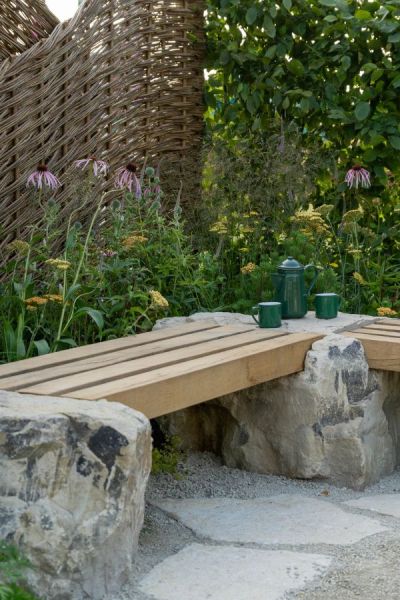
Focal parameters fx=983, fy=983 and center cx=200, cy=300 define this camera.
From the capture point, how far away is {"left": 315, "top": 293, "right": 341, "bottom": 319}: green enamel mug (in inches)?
158

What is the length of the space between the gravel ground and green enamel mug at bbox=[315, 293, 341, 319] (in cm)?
68

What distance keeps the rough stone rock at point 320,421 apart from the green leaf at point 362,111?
1823 mm

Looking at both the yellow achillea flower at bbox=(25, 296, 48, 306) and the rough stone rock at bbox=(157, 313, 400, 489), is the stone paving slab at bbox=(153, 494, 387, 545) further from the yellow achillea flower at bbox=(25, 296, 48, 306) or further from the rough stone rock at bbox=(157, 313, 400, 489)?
the yellow achillea flower at bbox=(25, 296, 48, 306)

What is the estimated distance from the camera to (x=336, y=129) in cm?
539

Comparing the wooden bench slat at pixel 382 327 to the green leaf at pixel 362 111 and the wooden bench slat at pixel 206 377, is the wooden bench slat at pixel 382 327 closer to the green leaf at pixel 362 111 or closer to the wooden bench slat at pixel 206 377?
the wooden bench slat at pixel 206 377

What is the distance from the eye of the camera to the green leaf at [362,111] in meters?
5.15

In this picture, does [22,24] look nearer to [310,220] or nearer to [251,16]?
[251,16]

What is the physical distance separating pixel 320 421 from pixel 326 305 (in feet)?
1.96

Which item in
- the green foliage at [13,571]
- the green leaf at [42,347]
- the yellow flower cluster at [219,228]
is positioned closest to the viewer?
the green foliage at [13,571]

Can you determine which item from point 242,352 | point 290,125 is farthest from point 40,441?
point 290,125

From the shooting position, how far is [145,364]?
3160mm

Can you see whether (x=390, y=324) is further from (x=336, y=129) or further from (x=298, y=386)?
(x=336, y=129)

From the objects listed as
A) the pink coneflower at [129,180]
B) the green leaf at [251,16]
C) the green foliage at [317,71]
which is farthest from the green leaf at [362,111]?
the pink coneflower at [129,180]

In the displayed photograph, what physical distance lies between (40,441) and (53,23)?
3281 mm
